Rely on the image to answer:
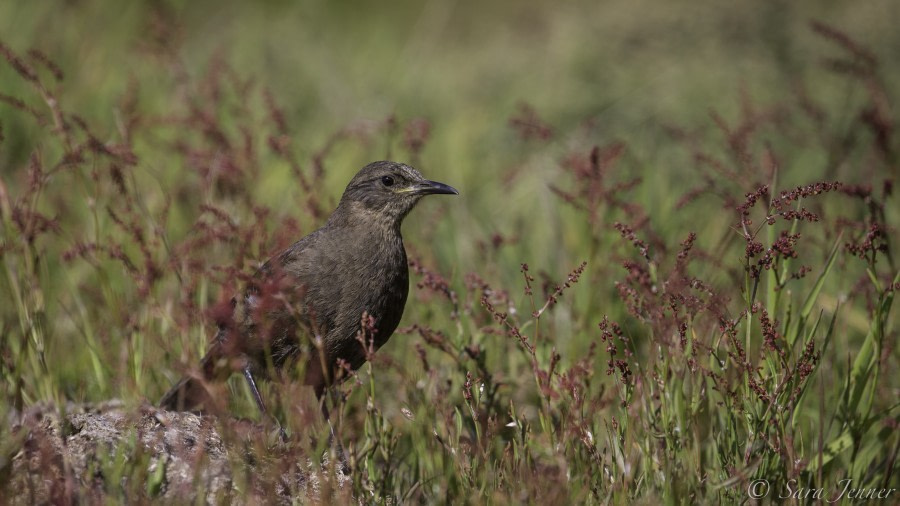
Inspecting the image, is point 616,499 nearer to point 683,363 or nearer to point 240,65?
point 683,363

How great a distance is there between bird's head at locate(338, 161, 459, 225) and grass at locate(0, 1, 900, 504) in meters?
0.17

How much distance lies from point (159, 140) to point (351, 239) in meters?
2.69

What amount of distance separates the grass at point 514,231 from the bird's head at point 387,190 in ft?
0.55

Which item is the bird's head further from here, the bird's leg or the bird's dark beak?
the bird's leg

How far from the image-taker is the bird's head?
5.00 metres

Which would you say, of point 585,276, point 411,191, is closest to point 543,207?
point 585,276

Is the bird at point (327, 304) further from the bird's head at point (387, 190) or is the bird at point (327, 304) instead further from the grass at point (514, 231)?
the grass at point (514, 231)

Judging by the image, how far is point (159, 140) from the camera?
6852 mm

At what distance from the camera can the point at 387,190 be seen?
5.08 meters

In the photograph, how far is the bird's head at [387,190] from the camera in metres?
5.00
